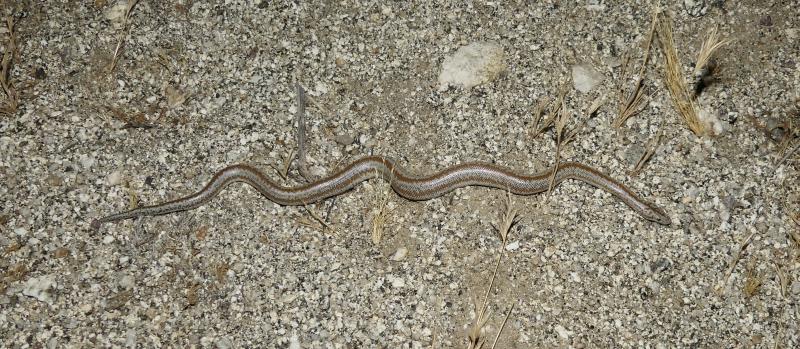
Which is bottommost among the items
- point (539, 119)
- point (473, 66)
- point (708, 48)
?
point (539, 119)

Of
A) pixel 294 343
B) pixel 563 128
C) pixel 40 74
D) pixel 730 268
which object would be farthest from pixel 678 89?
pixel 40 74

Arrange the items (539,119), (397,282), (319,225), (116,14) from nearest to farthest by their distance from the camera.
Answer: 1. (397,282)
2. (319,225)
3. (539,119)
4. (116,14)

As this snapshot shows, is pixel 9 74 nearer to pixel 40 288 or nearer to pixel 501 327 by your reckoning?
pixel 40 288

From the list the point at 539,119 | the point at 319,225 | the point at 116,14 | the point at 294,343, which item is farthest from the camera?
the point at 116,14

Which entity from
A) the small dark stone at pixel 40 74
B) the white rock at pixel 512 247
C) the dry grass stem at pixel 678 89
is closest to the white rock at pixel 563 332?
the white rock at pixel 512 247

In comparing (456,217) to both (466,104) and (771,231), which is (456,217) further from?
(771,231)

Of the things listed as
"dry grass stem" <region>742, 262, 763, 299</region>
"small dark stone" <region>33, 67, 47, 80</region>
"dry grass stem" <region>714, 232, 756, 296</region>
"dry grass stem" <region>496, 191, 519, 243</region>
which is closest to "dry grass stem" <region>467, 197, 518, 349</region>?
"dry grass stem" <region>496, 191, 519, 243</region>
